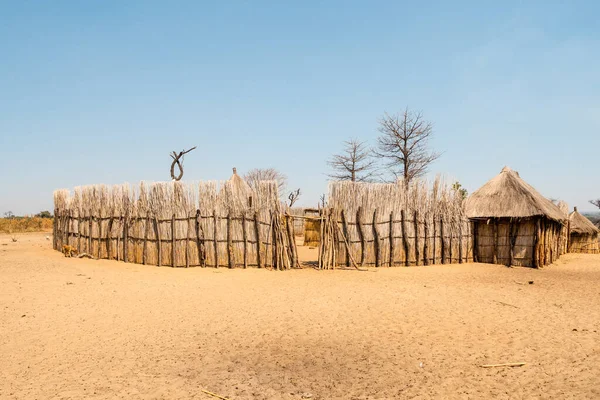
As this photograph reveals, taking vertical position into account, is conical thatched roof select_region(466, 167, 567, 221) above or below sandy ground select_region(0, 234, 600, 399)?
above

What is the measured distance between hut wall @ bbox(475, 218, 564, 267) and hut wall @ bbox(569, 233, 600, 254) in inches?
347

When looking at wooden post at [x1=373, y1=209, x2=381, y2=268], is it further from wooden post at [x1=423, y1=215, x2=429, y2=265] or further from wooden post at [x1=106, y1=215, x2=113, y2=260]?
wooden post at [x1=106, y1=215, x2=113, y2=260]

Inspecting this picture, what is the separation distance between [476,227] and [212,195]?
8.58 meters

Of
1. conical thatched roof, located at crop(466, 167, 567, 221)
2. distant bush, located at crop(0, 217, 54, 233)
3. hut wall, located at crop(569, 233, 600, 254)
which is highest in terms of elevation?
conical thatched roof, located at crop(466, 167, 567, 221)

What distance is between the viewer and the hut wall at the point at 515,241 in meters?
13.2

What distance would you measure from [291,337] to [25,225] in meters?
32.0

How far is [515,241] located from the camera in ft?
43.9

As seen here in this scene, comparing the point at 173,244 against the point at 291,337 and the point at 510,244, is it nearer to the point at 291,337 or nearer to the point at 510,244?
the point at 291,337

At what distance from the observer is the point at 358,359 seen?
4930 millimetres

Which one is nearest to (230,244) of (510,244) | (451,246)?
(451,246)

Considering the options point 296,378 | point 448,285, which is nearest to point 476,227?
point 448,285

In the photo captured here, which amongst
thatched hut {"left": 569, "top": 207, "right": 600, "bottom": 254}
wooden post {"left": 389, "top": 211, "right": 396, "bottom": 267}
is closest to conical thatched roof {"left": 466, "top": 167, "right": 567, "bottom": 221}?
wooden post {"left": 389, "top": 211, "right": 396, "bottom": 267}

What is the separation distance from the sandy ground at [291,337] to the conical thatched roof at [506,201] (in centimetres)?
350

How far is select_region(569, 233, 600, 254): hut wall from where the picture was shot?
21.2m
